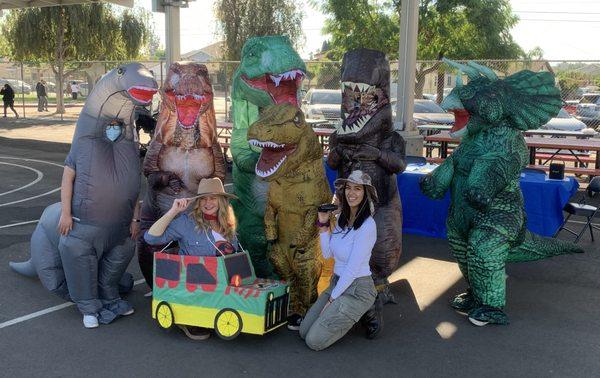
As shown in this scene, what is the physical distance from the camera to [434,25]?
20516 millimetres

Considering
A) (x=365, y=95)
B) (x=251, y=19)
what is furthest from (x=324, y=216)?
(x=251, y=19)

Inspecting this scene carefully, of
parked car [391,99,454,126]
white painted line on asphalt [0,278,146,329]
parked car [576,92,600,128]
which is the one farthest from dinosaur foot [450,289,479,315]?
parked car [576,92,600,128]

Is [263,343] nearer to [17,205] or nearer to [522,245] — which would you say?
[522,245]

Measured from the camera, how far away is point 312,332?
151 inches

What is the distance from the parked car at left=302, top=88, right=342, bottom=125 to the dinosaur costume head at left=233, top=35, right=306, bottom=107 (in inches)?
423

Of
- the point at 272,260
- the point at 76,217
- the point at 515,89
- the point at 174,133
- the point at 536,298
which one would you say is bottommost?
the point at 536,298

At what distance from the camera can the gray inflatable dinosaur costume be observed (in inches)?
163

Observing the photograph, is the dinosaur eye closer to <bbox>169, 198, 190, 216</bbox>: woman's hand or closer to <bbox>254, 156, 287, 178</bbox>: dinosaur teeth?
<bbox>254, 156, 287, 178</bbox>: dinosaur teeth

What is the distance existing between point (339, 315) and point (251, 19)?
2529cm

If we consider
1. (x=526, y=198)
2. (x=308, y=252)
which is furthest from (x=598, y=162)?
(x=308, y=252)

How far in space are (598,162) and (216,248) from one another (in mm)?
8051

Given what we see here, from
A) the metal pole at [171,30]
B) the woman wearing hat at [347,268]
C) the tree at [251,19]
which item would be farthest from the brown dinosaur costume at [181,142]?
the tree at [251,19]

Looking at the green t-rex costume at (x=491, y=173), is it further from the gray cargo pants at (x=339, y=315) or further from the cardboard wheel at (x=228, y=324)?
the cardboard wheel at (x=228, y=324)

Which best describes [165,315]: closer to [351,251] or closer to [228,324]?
[228,324]
